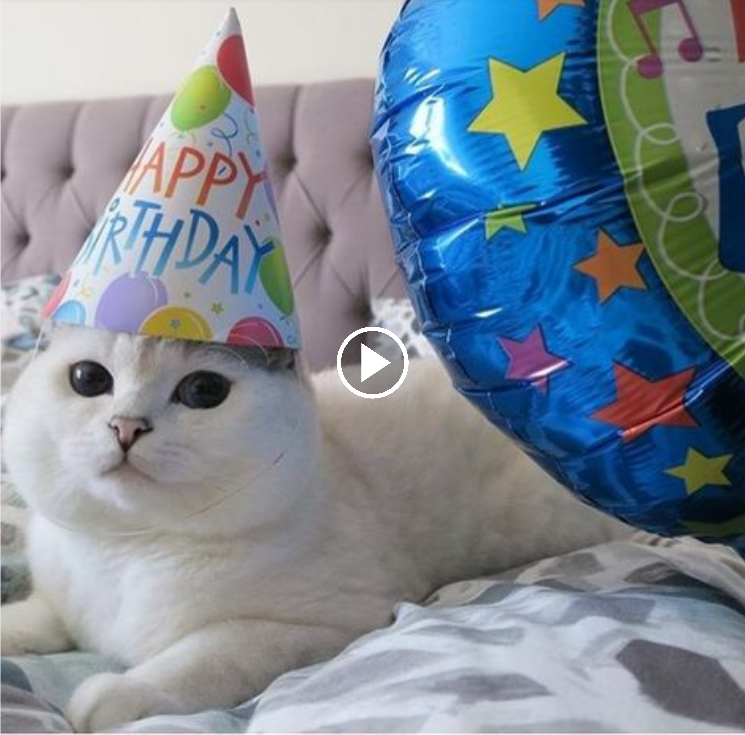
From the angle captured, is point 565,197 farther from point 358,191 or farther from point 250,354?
point 358,191

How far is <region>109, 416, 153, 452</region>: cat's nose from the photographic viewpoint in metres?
0.78

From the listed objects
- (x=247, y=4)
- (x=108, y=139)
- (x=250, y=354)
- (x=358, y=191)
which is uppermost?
(x=247, y=4)

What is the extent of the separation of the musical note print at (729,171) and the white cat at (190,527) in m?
0.38

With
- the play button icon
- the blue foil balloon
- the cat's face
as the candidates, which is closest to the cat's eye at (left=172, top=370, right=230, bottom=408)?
the cat's face

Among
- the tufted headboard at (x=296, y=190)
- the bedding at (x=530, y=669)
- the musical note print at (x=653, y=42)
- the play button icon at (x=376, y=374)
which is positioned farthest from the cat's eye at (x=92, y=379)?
the tufted headboard at (x=296, y=190)

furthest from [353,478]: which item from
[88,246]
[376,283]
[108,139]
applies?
[108,139]

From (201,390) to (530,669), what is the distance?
1.12ft

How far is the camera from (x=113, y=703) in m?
0.71

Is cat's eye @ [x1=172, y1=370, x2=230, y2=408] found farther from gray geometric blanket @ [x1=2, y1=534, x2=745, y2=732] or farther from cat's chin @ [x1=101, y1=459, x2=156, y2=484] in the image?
gray geometric blanket @ [x1=2, y1=534, x2=745, y2=732]

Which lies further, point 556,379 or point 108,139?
point 108,139

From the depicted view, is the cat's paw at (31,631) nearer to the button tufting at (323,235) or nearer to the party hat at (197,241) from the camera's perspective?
the party hat at (197,241)

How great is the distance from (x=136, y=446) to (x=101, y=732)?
0.67ft

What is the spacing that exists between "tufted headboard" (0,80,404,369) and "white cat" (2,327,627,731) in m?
0.73

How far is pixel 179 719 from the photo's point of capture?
71 cm
